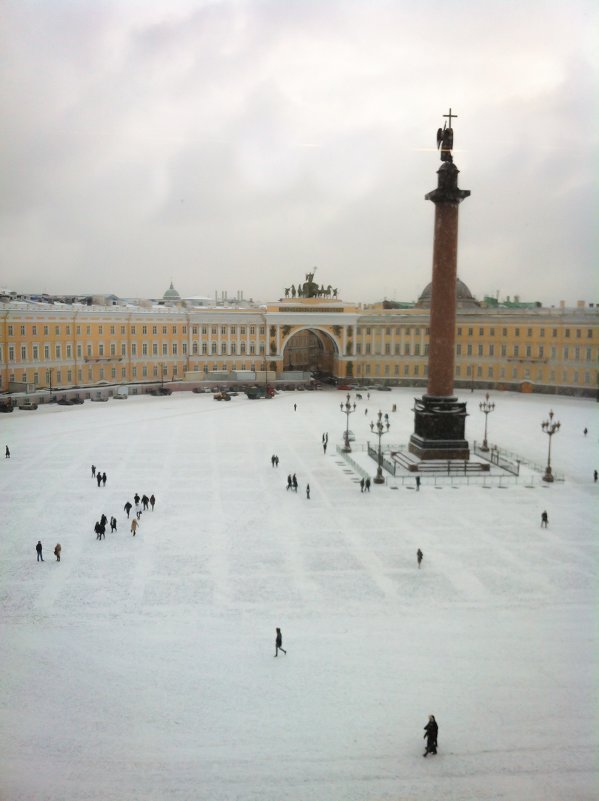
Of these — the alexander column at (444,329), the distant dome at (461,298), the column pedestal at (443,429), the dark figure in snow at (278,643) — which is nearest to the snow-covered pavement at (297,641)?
the dark figure in snow at (278,643)

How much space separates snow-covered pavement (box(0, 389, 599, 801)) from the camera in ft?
36.0

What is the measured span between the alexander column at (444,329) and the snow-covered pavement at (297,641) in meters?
3.06

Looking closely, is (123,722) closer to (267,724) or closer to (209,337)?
(267,724)

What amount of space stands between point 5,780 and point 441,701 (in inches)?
300

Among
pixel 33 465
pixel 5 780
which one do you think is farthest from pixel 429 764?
pixel 33 465

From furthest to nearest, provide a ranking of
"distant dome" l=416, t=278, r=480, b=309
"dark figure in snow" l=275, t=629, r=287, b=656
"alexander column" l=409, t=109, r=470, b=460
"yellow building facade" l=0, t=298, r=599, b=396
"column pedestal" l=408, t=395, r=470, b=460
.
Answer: "distant dome" l=416, t=278, r=480, b=309, "yellow building facade" l=0, t=298, r=599, b=396, "column pedestal" l=408, t=395, r=470, b=460, "alexander column" l=409, t=109, r=470, b=460, "dark figure in snow" l=275, t=629, r=287, b=656

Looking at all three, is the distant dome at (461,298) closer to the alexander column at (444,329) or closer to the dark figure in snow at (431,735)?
the alexander column at (444,329)

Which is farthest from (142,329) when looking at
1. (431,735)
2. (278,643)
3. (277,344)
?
(431,735)

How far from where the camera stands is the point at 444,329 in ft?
111

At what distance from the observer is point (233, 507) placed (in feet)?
88.9

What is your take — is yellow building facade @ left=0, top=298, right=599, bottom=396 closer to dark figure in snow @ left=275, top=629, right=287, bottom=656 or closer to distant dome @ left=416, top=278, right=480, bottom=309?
distant dome @ left=416, top=278, right=480, bottom=309

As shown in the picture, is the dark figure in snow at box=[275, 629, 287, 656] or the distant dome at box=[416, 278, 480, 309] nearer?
the dark figure in snow at box=[275, 629, 287, 656]

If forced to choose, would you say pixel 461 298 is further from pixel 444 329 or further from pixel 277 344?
pixel 444 329

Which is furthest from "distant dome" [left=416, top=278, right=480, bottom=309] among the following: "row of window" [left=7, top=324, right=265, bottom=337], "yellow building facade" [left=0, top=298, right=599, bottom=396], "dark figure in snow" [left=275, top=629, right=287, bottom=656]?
"dark figure in snow" [left=275, top=629, right=287, bottom=656]
